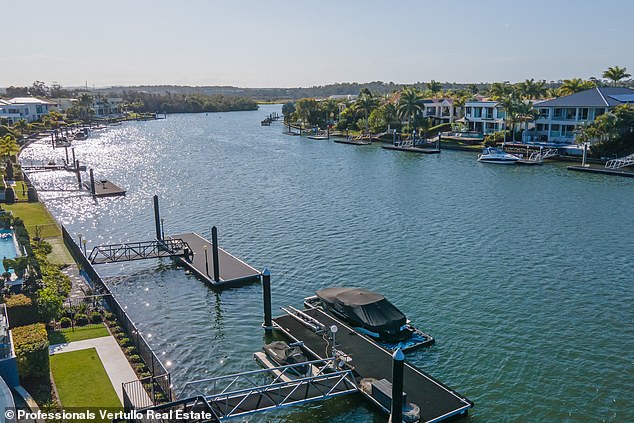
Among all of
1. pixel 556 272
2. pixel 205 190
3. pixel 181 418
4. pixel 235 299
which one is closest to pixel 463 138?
pixel 205 190

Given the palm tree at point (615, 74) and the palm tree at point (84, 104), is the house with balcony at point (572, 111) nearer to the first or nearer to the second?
the palm tree at point (615, 74)

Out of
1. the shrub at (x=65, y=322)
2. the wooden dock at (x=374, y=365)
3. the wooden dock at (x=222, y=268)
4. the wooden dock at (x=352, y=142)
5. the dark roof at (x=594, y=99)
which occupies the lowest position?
the wooden dock at (x=374, y=365)

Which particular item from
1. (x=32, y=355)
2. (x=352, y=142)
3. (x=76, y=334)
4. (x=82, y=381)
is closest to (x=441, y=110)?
(x=352, y=142)

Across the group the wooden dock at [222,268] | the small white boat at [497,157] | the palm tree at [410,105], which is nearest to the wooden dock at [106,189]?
the wooden dock at [222,268]

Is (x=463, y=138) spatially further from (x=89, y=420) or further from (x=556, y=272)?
(x=89, y=420)

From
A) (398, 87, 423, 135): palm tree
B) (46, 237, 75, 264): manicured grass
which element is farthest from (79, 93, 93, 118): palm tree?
(46, 237, 75, 264): manicured grass

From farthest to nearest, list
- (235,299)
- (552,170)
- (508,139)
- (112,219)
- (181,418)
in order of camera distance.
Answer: (508,139), (552,170), (112,219), (235,299), (181,418)

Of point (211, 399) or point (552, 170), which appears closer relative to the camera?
point (211, 399)

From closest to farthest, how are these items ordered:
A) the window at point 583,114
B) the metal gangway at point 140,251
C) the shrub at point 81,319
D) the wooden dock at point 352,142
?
1. the shrub at point 81,319
2. the metal gangway at point 140,251
3. the window at point 583,114
4. the wooden dock at point 352,142
